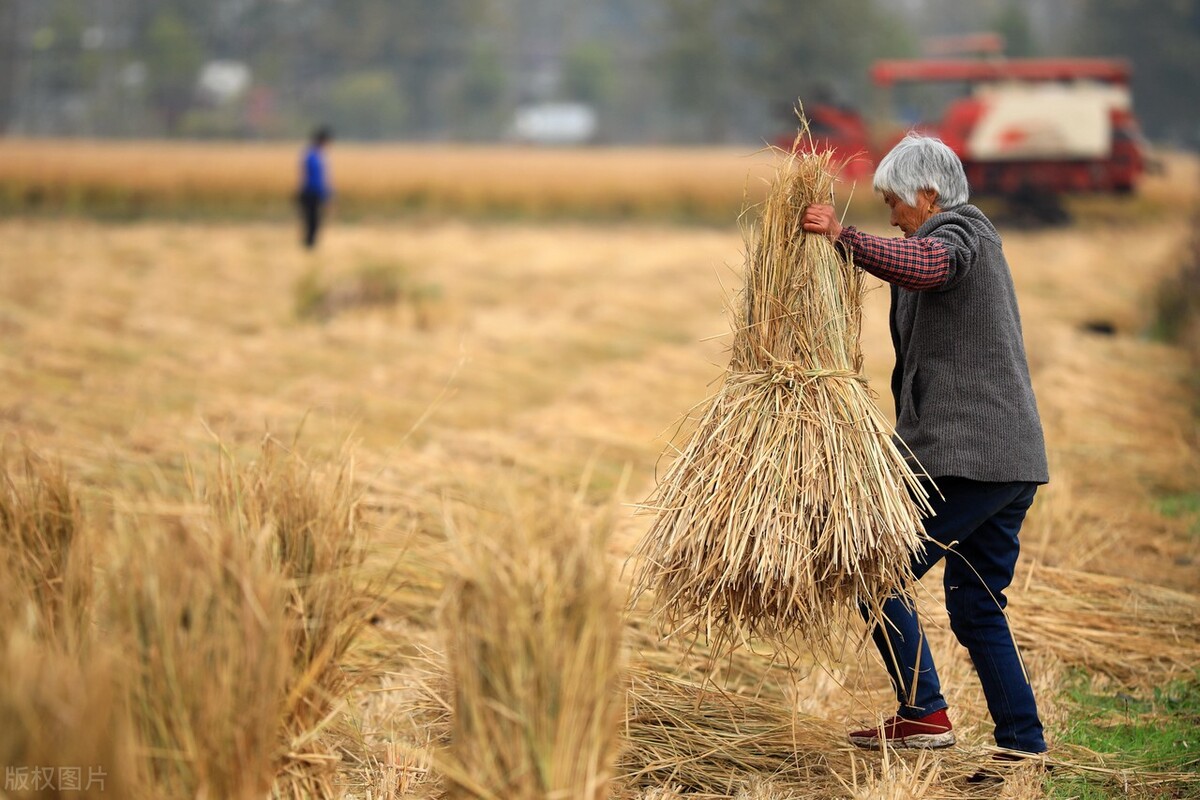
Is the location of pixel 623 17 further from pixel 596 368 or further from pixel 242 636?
pixel 242 636

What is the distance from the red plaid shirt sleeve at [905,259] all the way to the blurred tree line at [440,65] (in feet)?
149

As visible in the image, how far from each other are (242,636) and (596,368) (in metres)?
6.96

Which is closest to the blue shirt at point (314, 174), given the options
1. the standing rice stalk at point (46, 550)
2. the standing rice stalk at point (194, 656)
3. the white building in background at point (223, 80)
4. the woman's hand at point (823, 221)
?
the standing rice stalk at point (46, 550)

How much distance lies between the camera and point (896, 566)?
2.95 meters

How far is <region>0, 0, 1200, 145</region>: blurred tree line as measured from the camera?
49.7 metres

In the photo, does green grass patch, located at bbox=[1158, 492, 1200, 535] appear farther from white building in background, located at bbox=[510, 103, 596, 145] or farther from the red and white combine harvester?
white building in background, located at bbox=[510, 103, 596, 145]

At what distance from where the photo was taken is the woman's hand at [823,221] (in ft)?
9.63

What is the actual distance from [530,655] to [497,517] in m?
0.73

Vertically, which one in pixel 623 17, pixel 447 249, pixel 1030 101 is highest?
pixel 623 17

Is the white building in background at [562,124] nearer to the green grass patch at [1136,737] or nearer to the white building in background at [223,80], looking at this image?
the white building in background at [223,80]

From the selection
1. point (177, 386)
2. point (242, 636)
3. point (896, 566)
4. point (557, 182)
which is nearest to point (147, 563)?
point (242, 636)

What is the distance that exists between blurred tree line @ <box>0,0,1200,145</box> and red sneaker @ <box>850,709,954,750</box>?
4547cm

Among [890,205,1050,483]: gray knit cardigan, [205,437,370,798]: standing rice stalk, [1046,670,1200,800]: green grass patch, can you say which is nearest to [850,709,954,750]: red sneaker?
[1046,670,1200,800]: green grass patch

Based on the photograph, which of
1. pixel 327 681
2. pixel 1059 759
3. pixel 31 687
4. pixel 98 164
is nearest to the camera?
pixel 31 687
